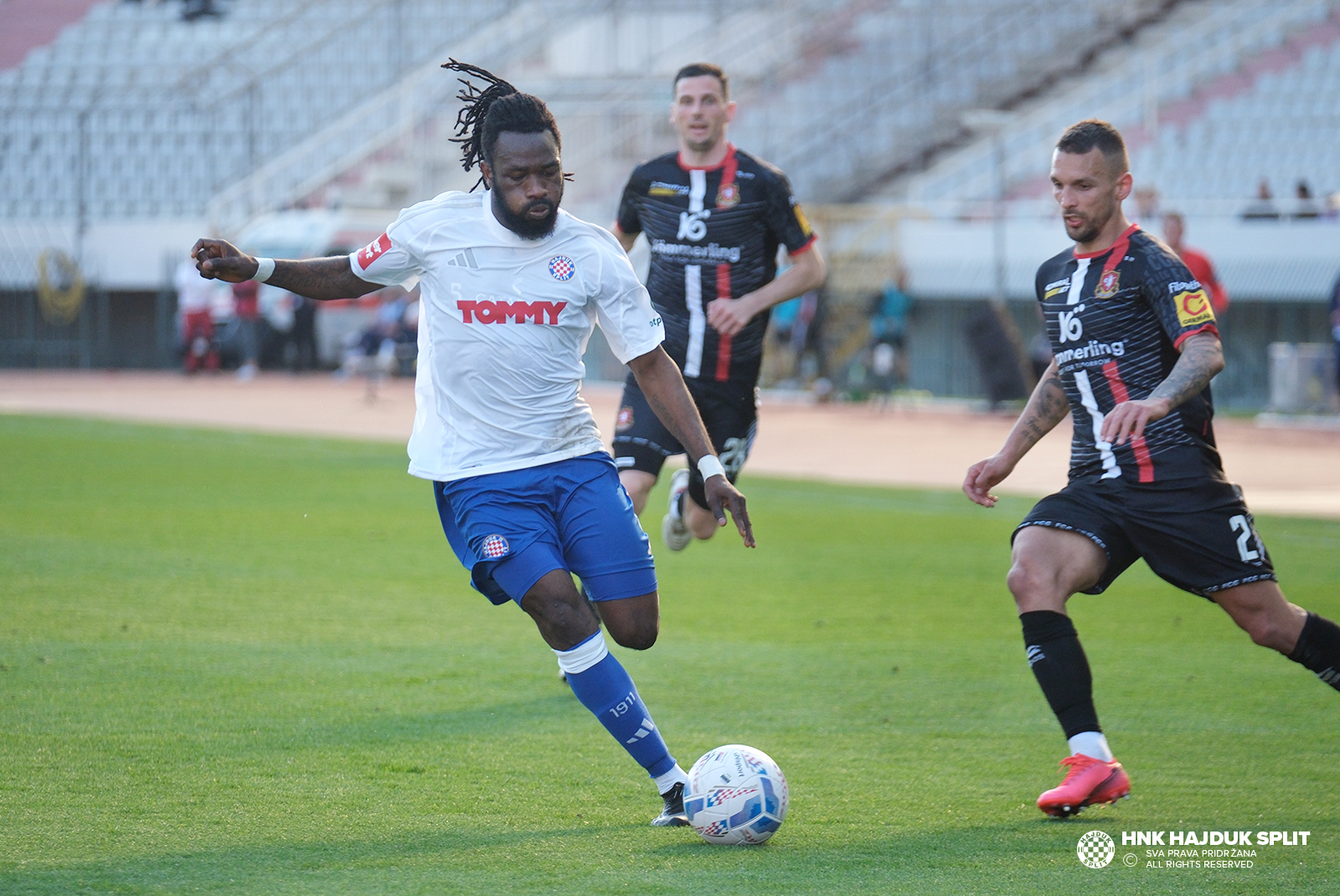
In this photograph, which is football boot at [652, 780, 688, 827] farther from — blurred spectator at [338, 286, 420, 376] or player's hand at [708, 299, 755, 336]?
blurred spectator at [338, 286, 420, 376]

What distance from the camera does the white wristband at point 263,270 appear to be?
16.0 feet

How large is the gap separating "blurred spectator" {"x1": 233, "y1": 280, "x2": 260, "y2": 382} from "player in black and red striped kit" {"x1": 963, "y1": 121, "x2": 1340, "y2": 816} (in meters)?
24.7

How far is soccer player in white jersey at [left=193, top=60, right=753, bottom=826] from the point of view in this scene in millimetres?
4777

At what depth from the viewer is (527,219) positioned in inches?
191

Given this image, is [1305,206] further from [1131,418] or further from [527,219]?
[527,219]

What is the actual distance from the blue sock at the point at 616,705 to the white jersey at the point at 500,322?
2.04 ft

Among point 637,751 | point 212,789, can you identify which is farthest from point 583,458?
point 212,789

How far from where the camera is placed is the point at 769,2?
3362cm

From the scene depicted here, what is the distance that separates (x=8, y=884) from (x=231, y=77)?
112ft

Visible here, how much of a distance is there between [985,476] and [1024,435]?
204 mm

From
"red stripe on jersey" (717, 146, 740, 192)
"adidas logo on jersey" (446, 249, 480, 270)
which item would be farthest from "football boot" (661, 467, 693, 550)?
"adidas logo on jersey" (446, 249, 480, 270)

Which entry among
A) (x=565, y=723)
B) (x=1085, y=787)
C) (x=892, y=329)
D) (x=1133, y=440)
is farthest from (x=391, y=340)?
(x=1085, y=787)

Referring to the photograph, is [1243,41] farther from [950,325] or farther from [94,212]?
[94,212]

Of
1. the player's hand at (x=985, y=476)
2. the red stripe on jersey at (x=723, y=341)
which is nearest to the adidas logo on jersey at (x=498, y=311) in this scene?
the player's hand at (x=985, y=476)
